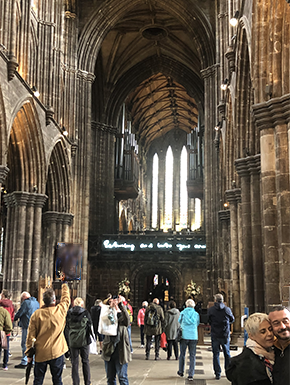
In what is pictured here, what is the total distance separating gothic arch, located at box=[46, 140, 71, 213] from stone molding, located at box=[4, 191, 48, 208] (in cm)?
350

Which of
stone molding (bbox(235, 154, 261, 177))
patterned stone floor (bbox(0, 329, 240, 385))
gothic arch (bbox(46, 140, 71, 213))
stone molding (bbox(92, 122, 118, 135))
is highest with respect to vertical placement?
stone molding (bbox(92, 122, 118, 135))

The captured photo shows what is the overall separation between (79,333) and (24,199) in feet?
43.5

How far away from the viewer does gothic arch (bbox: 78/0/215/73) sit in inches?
1044

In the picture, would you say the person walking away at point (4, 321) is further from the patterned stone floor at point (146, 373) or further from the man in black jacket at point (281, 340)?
the man in black jacket at point (281, 340)

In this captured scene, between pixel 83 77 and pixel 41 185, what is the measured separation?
27.2 feet

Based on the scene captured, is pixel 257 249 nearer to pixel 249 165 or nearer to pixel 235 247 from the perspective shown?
pixel 249 165

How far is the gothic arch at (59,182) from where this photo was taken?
75.8 ft

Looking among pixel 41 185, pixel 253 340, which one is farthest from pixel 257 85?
pixel 41 185

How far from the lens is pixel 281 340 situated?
310 centimetres

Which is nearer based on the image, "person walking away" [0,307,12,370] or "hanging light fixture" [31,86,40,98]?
"person walking away" [0,307,12,370]

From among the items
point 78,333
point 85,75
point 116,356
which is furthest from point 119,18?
point 116,356

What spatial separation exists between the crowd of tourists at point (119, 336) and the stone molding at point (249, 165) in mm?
5274

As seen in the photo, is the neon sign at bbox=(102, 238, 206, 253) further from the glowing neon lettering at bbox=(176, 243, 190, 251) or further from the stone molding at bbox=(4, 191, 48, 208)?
the stone molding at bbox=(4, 191, 48, 208)

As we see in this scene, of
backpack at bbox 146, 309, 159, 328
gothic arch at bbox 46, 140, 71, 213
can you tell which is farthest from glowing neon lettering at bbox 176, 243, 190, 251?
backpack at bbox 146, 309, 159, 328
